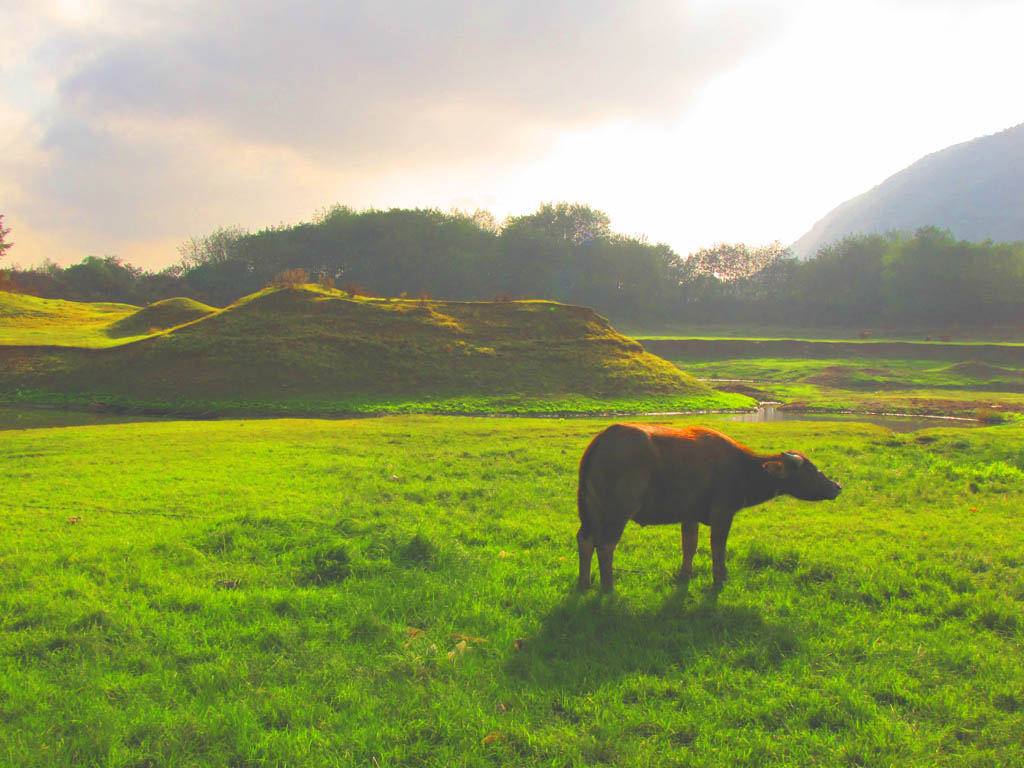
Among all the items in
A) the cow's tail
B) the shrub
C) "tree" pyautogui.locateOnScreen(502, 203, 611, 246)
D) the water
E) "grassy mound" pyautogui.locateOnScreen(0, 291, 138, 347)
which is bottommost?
the water

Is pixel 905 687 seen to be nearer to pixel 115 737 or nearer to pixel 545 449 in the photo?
pixel 115 737

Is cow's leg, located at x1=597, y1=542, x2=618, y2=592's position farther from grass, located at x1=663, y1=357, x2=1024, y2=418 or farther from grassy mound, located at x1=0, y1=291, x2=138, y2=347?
→ grassy mound, located at x1=0, y1=291, x2=138, y2=347

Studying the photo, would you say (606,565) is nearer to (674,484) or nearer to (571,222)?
(674,484)

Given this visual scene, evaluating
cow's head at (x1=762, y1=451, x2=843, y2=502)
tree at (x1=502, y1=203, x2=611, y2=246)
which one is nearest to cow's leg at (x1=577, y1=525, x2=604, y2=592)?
cow's head at (x1=762, y1=451, x2=843, y2=502)

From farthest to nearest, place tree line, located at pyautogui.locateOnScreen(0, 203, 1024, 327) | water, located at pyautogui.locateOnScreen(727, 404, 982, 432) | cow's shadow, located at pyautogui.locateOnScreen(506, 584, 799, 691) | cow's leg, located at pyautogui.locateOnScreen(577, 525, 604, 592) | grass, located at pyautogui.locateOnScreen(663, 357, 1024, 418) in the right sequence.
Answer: tree line, located at pyautogui.locateOnScreen(0, 203, 1024, 327)
grass, located at pyautogui.locateOnScreen(663, 357, 1024, 418)
water, located at pyautogui.locateOnScreen(727, 404, 982, 432)
cow's leg, located at pyautogui.locateOnScreen(577, 525, 604, 592)
cow's shadow, located at pyautogui.locateOnScreen(506, 584, 799, 691)

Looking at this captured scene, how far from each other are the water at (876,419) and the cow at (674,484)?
2428 cm

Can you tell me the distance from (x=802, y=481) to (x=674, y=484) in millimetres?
1918

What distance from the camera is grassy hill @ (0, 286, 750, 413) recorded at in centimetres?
3588

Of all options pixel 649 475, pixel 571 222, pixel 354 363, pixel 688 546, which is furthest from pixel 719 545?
pixel 571 222

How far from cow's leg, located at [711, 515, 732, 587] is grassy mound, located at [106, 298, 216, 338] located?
5745 centimetres

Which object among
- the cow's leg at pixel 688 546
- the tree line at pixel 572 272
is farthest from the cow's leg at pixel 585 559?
the tree line at pixel 572 272

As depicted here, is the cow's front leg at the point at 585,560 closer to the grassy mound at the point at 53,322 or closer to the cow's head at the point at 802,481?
the cow's head at the point at 802,481

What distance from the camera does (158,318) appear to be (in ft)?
185

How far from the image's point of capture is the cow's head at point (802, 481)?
24.5 ft
